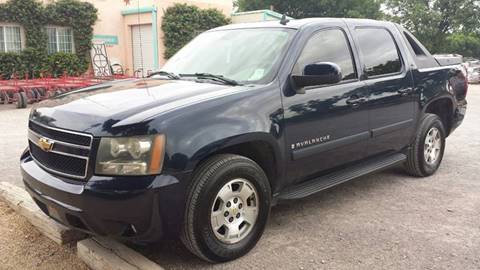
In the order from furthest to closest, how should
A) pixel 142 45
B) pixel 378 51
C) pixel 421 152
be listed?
pixel 142 45
pixel 421 152
pixel 378 51

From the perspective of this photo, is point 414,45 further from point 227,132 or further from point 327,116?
point 227,132

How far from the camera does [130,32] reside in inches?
909

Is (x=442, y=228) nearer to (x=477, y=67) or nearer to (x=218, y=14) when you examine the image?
(x=218, y=14)

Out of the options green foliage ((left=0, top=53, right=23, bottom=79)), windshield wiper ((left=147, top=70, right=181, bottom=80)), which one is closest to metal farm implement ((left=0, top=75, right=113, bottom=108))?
green foliage ((left=0, top=53, right=23, bottom=79))

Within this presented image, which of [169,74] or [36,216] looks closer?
[36,216]

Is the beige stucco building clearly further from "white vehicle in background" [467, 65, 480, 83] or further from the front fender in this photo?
the front fender

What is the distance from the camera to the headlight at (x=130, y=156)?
3.04 m

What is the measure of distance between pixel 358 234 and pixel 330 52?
168 centimetres

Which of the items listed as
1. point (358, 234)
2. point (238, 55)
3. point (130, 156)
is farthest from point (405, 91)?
point (130, 156)

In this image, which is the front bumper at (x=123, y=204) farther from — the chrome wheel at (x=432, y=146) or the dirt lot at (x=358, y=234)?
the chrome wheel at (x=432, y=146)

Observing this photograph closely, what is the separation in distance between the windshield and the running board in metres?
0.98

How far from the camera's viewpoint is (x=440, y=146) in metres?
6.06

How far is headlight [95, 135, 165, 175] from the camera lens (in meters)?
3.04

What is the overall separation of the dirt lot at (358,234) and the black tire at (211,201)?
113mm
